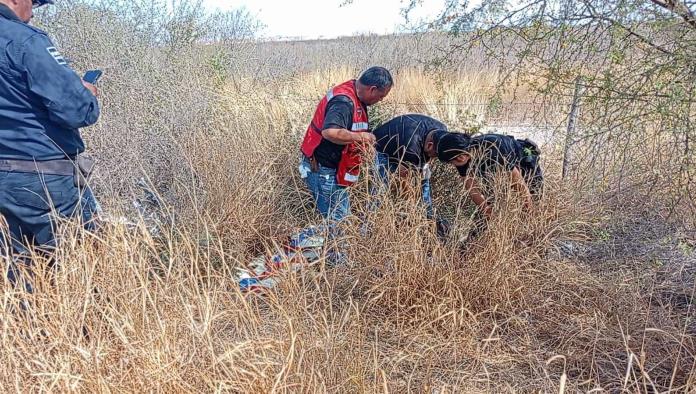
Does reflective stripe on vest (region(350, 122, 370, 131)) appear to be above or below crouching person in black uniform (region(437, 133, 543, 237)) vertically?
above

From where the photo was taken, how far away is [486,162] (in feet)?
11.7

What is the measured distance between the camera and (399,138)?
12.2 feet

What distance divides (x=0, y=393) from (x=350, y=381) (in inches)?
45.1

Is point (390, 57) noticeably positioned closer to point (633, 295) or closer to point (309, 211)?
point (309, 211)

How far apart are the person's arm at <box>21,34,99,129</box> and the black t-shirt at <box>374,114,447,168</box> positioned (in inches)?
78.0

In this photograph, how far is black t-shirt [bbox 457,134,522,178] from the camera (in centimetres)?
345

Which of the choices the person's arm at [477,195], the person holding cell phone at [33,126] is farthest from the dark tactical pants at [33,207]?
the person's arm at [477,195]

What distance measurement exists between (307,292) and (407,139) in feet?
5.77

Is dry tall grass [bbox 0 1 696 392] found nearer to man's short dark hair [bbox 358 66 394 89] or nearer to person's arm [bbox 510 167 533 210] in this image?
person's arm [bbox 510 167 533 210]

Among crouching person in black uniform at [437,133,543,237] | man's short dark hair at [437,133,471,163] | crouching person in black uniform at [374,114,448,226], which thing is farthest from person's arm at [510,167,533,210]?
crouching person in black uniform at [374,114,448,226]

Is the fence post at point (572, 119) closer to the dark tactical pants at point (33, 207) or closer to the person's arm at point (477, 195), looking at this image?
the person's arm at point (477, 195)

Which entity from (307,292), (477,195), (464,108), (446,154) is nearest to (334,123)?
(446,154)

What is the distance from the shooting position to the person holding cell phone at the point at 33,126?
234 centimetres

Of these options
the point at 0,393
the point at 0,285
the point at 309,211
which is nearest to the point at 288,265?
the point at 0,393
